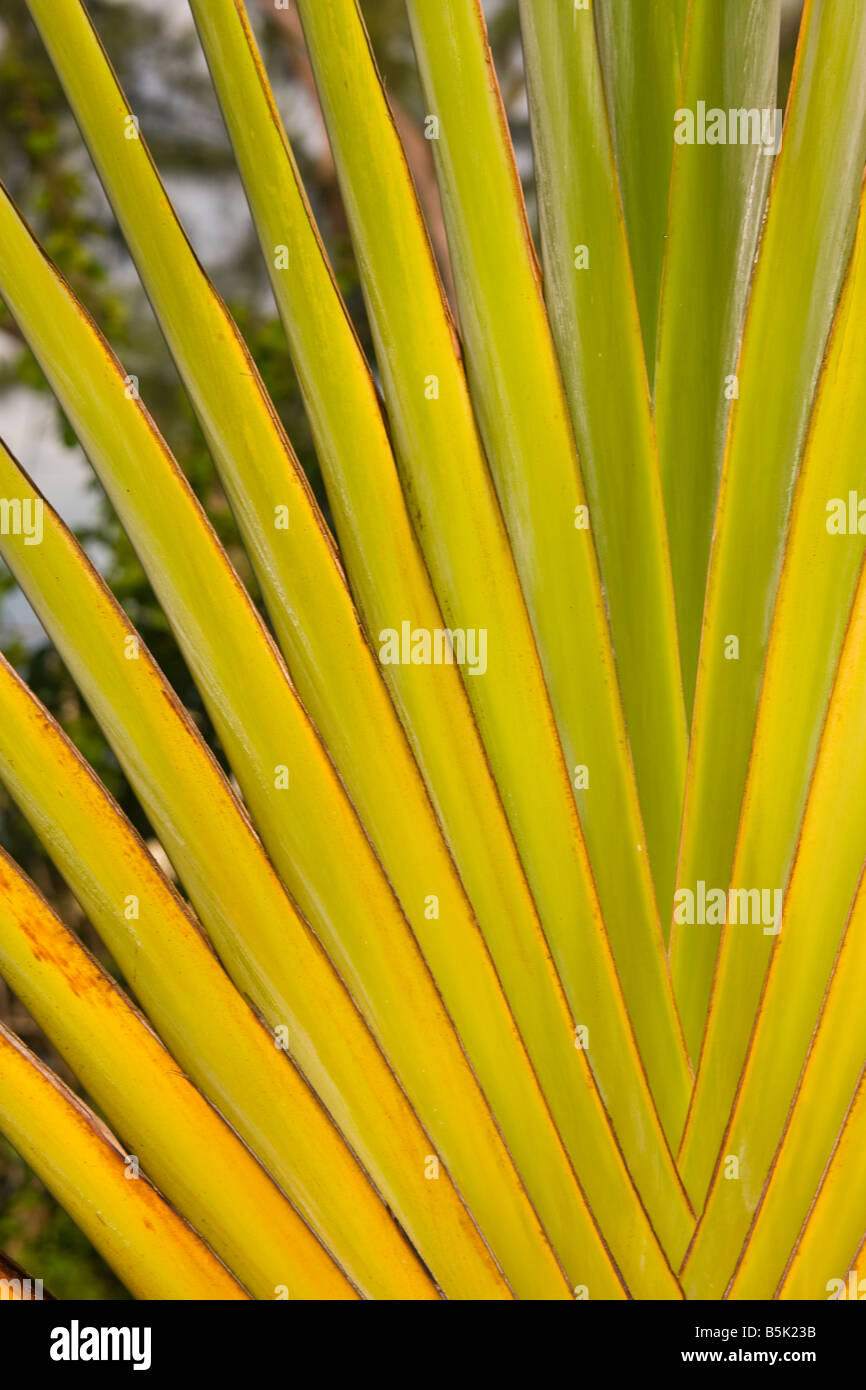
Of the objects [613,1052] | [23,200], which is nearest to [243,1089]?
[613,1052]

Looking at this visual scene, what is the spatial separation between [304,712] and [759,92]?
45 centimetres

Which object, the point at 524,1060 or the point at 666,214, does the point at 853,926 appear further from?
the point at 666,214

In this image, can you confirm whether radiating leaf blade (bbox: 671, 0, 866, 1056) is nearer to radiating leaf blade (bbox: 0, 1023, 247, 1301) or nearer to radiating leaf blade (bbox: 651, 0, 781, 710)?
radiating leaf blade (bbox: 651, 0, 781, 710)

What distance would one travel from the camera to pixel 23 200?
1706mm
